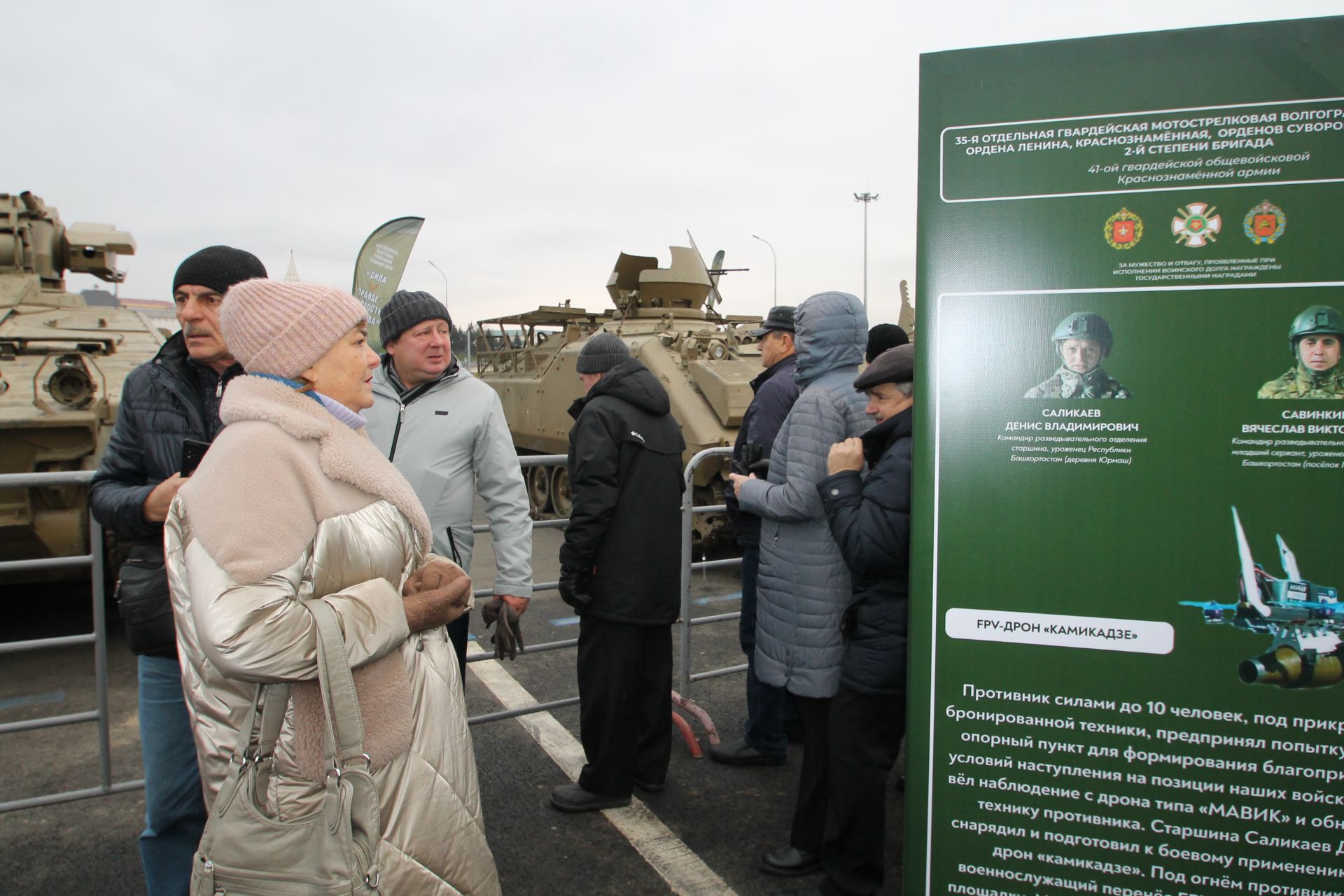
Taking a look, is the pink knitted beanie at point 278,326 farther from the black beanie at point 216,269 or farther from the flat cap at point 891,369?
the flat cap at point 891,369

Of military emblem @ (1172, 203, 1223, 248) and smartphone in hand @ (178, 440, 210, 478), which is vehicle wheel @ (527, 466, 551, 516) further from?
military emblem @ (1172, 203, 1223, 248)

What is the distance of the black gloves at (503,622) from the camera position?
10.7ft

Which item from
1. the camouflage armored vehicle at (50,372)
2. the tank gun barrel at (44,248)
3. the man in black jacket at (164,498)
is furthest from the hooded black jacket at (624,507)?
the tank gun barrel at (44,248)

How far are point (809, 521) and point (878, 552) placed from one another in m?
0.50

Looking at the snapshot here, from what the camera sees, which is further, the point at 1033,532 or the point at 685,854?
the point at 685,854

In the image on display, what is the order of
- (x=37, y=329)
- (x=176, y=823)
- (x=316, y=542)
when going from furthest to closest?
1. (x=37, y=329)
2. (x=176, y=823)
3. (x=316, y=542)

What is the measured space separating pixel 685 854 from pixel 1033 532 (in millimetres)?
2041

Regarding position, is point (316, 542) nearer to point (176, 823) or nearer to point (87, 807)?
point (176, 823)

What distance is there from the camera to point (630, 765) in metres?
3.75

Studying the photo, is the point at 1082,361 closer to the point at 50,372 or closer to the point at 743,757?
the point at 743,757

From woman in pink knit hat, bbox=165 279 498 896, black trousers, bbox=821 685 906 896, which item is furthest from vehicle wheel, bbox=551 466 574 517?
woman in pink knit hat, bbox=165 279 498 896

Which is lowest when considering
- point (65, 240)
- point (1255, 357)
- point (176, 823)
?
point (176, 823)

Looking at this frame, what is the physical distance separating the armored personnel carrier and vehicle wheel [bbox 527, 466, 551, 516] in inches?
0.7

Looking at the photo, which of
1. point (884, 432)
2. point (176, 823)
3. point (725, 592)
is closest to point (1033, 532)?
point (884, 432)
